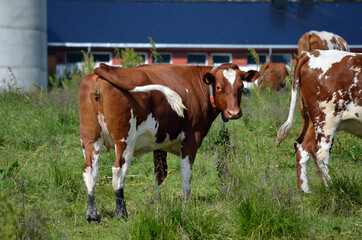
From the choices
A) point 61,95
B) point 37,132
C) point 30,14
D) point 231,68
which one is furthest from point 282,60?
point 231,68

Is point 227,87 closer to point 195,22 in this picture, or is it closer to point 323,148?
point 323,148

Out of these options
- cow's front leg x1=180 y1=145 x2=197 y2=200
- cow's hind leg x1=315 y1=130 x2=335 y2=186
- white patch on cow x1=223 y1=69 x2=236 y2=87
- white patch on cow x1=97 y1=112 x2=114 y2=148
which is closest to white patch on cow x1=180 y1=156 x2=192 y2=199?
cow's front leg x1=180 y1=145 x2=197 y2=200

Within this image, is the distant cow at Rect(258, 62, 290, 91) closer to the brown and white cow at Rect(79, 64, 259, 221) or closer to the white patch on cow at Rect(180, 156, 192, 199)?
the brown and white cow at Rect(79, 64, 259, 221)

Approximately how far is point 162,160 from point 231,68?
4.73ft

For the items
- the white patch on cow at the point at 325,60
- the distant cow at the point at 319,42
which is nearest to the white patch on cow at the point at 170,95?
the white patch on cow at the point at 325,60

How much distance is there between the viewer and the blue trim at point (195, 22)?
2647 cm

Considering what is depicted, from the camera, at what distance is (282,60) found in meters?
26.7

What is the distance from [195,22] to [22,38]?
40.0 ft

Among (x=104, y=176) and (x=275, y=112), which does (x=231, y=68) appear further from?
(x=275, y=112)

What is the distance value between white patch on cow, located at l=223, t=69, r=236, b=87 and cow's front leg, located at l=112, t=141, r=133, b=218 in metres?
1.44

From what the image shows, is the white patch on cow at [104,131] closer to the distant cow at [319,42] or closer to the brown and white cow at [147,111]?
the brown and white cow at [147,111]

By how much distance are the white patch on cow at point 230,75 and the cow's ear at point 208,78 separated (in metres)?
0.17

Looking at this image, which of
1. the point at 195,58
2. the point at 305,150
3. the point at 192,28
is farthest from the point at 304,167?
the point at 192,28

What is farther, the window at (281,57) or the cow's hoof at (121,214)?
the window at (281,57)
